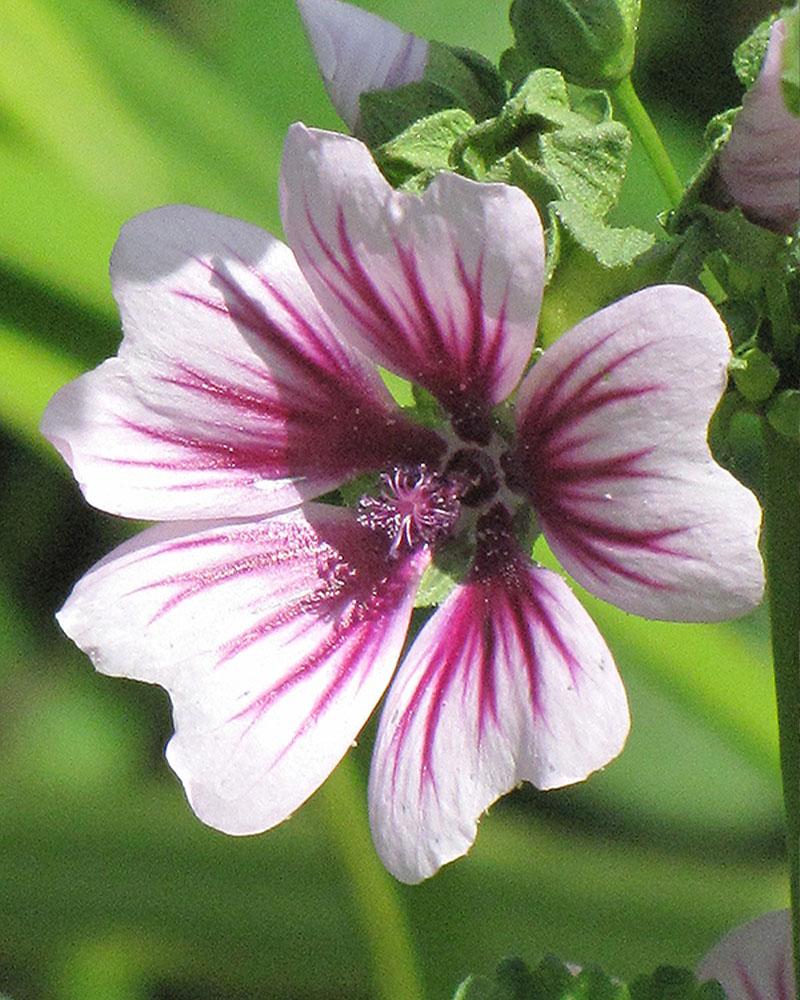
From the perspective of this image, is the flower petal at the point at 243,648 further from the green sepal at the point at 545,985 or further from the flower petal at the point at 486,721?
the green sepal at the point at 545,985

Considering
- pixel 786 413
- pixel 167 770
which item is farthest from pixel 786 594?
pixel 167 770

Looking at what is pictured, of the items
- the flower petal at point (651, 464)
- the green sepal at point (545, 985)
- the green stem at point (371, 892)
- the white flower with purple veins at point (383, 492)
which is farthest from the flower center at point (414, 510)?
the green stem at point (371, 892)

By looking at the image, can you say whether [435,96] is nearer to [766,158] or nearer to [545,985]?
[766,158]

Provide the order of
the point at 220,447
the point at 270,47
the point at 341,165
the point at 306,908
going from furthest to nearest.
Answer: the point at 270,47, the point at 306,908, the point at 220,447, the point at 341,165

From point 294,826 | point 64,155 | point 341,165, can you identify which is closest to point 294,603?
point 341,165

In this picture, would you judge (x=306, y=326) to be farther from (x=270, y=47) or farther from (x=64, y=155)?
(x=270, y=47)
